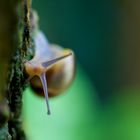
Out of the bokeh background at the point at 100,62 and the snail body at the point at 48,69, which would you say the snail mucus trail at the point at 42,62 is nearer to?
the snail body at the point at 48,69

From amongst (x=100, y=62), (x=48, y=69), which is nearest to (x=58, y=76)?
(x=48, y=69)

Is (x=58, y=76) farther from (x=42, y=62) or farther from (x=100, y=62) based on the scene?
(x=100, y=62)

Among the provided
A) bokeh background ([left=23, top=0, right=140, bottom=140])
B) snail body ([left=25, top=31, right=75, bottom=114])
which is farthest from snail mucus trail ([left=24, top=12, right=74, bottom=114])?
bokeh background ([left=23, top=0, right=140, bottom=140])

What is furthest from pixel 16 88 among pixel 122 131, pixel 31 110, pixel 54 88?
pixel 122 131

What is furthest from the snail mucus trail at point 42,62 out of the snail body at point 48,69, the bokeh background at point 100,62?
the bokeh background at point 100,62

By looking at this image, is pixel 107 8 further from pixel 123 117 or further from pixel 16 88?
pixel 16 88

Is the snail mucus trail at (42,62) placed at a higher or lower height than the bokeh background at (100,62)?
higher
